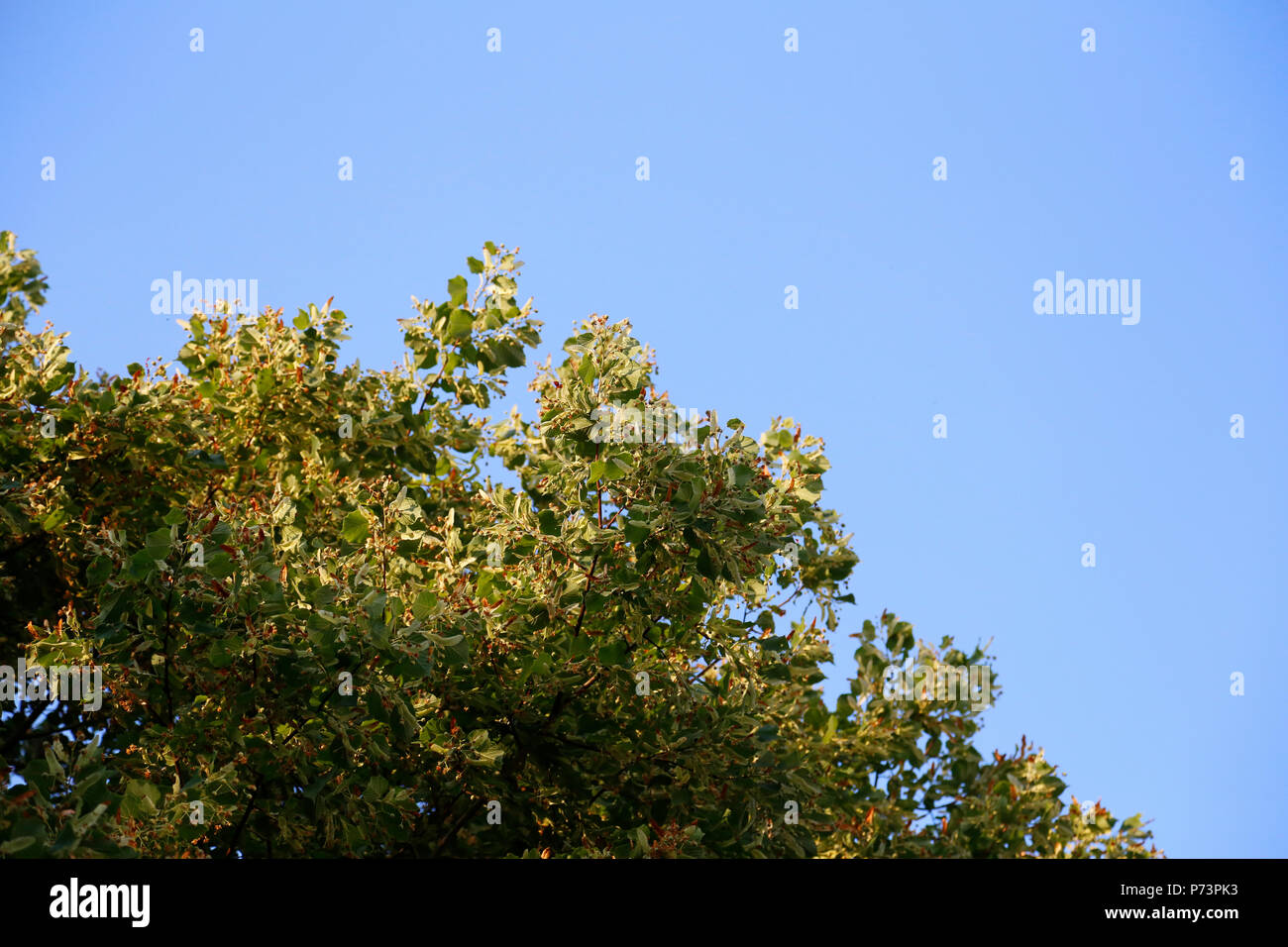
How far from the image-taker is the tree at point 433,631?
7.00 m

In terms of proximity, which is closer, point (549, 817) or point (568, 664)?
point (568, 664)

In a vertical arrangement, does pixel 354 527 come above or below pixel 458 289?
below

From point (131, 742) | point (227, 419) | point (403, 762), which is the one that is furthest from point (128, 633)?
point (227, 419)

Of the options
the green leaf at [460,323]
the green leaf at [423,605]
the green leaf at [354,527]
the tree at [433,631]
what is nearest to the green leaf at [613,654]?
the tree at [433,631]

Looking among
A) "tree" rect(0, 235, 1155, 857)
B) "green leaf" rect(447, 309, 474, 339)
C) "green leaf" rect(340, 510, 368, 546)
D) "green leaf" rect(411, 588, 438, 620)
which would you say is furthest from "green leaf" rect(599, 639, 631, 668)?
"green leaf" rect(447, 309, 474, 339)

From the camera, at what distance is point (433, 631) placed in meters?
7.15

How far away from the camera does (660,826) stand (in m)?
8.20

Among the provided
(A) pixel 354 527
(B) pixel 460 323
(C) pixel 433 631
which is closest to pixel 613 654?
(C) pixel 433 631

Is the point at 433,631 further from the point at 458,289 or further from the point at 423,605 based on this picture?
the point at 458,289

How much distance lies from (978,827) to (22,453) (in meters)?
8.83
